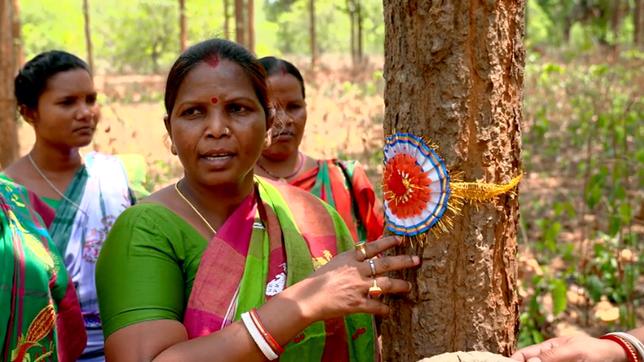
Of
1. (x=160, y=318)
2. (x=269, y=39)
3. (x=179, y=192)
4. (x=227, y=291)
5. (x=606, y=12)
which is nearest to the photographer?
(x=160, y=318)

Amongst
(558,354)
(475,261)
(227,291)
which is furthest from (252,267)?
(558,354)

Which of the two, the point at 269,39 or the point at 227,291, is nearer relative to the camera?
the point at 227,291

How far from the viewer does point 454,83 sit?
144cm

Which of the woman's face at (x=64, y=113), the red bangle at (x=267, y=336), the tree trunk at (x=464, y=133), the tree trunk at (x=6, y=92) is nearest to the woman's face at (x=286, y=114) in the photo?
the woman's face at (x=64, y=113)

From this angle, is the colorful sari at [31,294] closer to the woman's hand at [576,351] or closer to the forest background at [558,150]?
the forest background at [558,150]

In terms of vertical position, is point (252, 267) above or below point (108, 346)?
above

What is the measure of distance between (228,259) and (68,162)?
1660 millimetres

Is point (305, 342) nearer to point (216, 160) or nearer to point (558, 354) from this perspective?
point (216, 160)

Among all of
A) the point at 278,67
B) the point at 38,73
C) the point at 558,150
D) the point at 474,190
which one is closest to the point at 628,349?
the point at 474,190

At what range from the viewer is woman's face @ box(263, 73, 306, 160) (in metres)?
2.83

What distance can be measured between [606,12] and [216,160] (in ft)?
91.2

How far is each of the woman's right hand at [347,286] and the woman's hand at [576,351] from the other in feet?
1.15

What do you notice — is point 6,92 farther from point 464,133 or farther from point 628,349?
point 628,349

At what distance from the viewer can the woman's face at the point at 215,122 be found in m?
1.55
